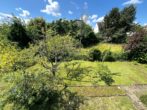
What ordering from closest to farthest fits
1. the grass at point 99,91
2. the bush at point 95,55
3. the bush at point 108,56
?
the grass at point 99,91
the bush at point 95,55
the bush at point 108,56

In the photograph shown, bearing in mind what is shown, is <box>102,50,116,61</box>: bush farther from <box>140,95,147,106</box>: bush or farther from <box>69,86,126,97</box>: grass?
<box>140,95,147,106</box>: bush

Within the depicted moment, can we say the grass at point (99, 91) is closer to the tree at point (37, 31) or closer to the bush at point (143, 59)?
the tree at point (37, 31)

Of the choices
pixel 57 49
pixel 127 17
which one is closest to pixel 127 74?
pixel 57 49

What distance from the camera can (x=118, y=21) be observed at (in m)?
38.7

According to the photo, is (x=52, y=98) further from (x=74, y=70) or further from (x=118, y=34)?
(x=118, y=34)

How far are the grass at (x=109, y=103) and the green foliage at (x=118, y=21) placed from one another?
1013 inches

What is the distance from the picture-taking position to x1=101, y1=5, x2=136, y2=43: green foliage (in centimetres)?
3762

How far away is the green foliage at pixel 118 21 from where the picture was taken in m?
37.6

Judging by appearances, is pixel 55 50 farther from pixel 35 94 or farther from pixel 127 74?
pixel 127 74

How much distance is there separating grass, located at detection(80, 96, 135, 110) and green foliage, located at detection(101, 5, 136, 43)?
25741mm

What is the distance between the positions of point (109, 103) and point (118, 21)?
29332mm

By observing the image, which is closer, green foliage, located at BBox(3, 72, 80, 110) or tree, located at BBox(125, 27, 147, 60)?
green foliage, located at BBox(3, 72, 80, 110)

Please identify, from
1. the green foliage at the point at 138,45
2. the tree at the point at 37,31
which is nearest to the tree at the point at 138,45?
the green foliage at the point at 138,45

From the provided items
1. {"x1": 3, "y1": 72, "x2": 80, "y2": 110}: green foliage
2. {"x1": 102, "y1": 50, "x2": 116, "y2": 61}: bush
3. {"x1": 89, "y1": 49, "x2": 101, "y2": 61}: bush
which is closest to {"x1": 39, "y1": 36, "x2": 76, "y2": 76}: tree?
{"x1": 3, "y1": 72, "x2": 80, "y2": 110}: green foliage
